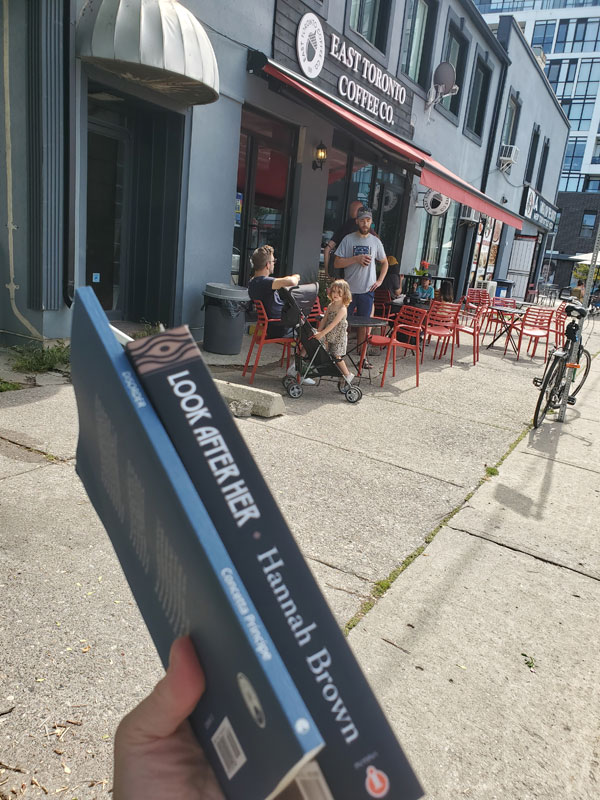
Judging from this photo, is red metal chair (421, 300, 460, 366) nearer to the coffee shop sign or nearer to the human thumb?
the coffee shop sign


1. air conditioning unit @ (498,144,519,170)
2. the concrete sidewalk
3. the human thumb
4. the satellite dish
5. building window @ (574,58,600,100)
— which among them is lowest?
the concrete sidewalk

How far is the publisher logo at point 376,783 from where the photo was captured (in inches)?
23.3

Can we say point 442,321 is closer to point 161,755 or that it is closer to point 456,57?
point 161,755

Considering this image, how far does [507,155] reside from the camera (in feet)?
63.4

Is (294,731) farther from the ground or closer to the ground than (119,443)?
closer to the ground

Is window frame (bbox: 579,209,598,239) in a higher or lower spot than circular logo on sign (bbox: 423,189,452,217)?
higher

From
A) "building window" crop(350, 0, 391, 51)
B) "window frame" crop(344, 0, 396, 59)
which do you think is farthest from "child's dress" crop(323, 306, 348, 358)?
"building window" crop(350, 0, 391, 51)

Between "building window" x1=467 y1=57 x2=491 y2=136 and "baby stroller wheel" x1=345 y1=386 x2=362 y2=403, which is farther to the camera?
"building window" x1=467 y1=57 x2=491 y2=136

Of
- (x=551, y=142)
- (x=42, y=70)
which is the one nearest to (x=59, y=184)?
(x=42, y=70)

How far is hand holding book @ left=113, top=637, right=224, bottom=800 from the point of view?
0.74m

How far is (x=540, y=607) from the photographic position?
2984mm

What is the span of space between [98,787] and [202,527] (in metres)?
1.67

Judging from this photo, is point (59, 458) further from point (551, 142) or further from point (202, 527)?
point (551, 142)

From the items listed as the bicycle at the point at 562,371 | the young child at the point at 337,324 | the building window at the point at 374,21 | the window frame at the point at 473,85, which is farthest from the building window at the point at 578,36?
Answer: the young child at the point at 337,324
